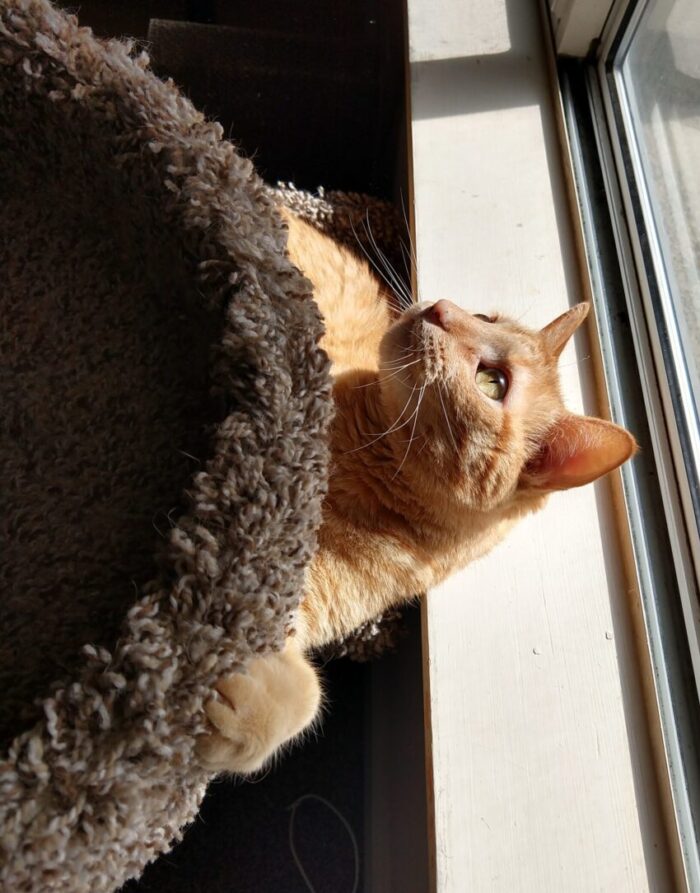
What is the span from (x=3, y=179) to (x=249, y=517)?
2.28 feet

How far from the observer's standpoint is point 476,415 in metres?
0.91

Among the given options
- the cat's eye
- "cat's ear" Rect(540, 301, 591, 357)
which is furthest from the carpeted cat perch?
"cat's ear" Rect(540, 301, 591, 357)

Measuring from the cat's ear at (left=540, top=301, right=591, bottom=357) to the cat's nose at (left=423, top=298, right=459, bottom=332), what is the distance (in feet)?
0.51

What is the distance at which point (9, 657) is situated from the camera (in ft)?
2.38

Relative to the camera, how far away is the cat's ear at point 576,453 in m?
0.83

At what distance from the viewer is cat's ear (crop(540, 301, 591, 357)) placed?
984 mm

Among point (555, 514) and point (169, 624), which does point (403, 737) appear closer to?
point (555, 514)

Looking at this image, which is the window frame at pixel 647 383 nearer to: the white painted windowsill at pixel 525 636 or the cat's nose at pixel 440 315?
the white painted windowsill at pixel 525 636

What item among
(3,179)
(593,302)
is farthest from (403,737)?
(3,179)

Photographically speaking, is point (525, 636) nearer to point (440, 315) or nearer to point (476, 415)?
point (476, 415)

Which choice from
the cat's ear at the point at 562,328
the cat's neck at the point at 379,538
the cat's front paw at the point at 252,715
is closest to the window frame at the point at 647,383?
the cat's ear at the point at 562,328

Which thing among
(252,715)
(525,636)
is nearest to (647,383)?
(525,636)

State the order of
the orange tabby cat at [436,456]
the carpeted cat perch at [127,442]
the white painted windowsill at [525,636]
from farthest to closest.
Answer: the orange tabby cat at [436,456] < the white painted windowsill at [525,636] < the carpeted cat perch at [127,442]

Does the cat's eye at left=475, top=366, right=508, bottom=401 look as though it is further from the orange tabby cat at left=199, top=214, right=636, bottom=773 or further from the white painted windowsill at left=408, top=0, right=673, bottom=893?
the white painted windowsill at left=408, top=0, right=673, bottom=893
